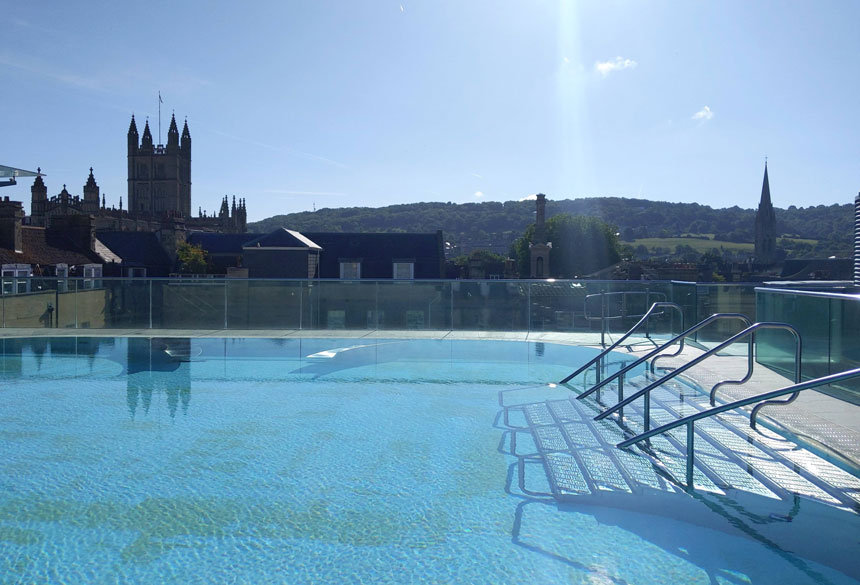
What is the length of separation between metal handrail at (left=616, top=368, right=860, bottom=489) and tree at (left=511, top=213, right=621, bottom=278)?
206ft

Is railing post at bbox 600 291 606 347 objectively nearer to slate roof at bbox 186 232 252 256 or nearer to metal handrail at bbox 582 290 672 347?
metal handrail at bbox 582 290 672 347

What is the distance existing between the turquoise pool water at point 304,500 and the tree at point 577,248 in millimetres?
60032

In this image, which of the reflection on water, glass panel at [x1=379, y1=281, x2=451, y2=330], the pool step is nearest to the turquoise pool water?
the reflection on water

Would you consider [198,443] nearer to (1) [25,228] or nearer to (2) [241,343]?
(2) [241,343]

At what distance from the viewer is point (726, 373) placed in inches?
398

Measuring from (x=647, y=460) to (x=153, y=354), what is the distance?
10.2 metres

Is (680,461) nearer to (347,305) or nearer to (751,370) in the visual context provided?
(751,370)

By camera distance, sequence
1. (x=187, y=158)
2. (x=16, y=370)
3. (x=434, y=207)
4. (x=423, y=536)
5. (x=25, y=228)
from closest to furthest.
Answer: (x=423, y=536) < (x=16, y=370) < (x=25, y=228) < (x=187, y=158) < (x=434, y=207)

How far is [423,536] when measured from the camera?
5.27 metres

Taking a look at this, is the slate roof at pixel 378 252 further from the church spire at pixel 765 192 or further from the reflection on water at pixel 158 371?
the church spire at pixel 765 192

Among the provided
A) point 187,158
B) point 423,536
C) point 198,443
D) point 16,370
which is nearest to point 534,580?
point 423,536

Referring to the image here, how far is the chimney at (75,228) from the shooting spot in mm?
37406

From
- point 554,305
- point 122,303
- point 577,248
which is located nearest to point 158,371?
point 122,303

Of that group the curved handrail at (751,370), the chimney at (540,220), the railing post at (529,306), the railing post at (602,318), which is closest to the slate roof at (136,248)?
the chimney at (540,220)
